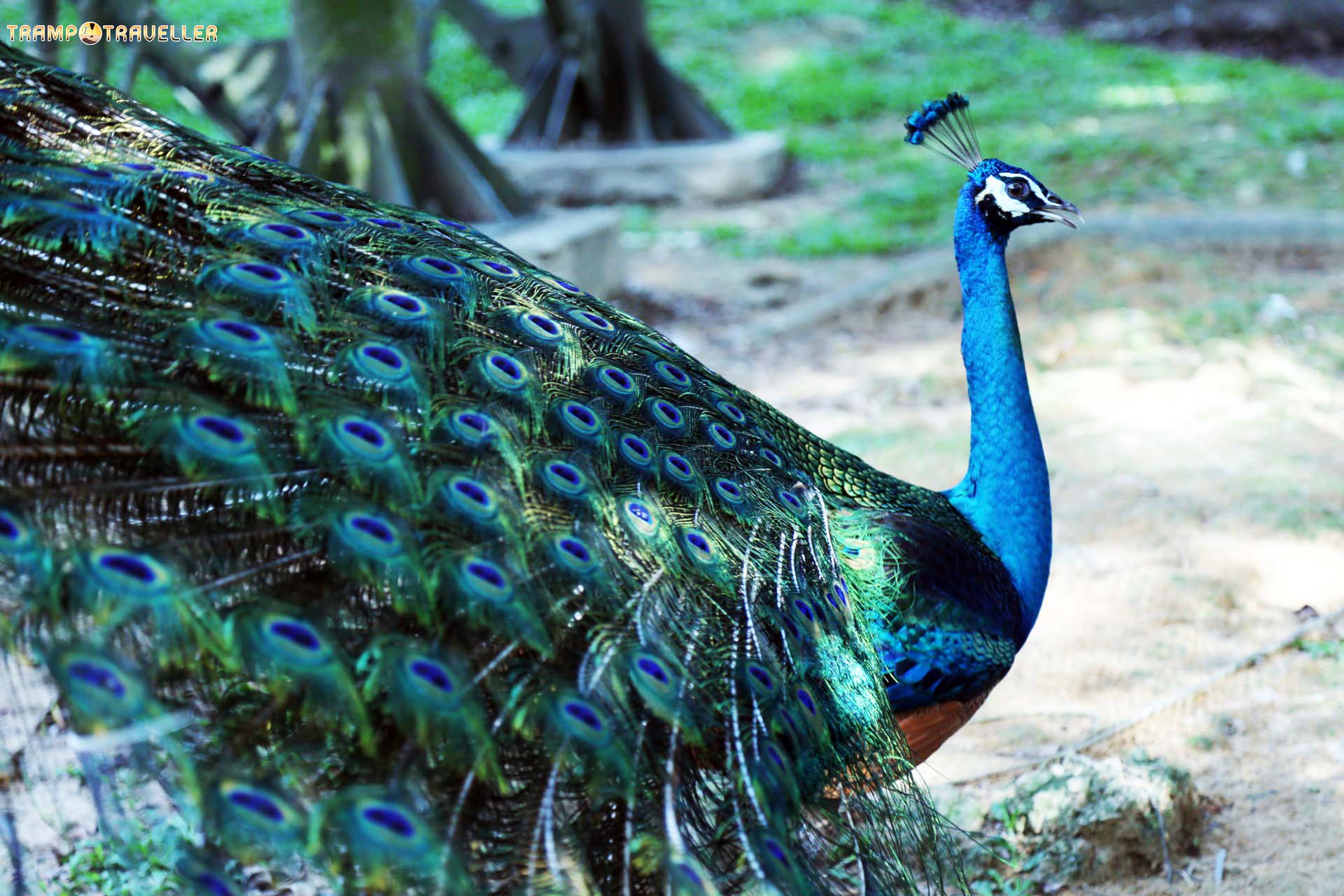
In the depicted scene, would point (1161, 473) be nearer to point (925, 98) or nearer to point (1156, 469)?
point (1156, 469)

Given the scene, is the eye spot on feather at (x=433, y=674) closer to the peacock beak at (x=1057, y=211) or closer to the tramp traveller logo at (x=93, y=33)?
the peacock beak at (x=1057, y=211)

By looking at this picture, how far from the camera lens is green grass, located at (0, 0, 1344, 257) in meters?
9.27

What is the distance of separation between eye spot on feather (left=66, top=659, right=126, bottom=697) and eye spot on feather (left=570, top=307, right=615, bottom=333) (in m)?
1.28

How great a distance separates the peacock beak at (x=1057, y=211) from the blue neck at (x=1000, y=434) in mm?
117

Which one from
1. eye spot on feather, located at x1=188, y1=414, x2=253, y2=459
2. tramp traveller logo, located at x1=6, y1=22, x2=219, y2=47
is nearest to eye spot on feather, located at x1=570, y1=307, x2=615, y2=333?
eye spot on feather, located at x1=188, y1=414, x2=253, y2=459

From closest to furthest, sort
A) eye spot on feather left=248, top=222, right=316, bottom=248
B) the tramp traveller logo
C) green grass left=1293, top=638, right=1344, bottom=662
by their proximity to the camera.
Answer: eye spot on feather left=248, top=222, right=316, bottom=248, green grass left=1293, top=638, right=1344, bottom=662, the tramp traveller logo

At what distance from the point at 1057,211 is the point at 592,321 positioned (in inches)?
51.1

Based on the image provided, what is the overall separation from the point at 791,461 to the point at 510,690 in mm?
1104

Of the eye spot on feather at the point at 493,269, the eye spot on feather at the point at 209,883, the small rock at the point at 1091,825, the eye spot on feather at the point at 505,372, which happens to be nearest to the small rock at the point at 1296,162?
the small rock at the point at 1091,825

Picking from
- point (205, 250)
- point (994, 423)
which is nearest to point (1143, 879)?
point (994, 423)

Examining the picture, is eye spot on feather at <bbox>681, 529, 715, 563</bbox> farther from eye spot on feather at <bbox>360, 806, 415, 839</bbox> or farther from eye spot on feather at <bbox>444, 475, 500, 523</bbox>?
eye spot on feather at <bbox>360, 806, 415, 839</bbox>

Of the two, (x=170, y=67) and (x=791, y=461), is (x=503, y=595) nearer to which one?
(x=791, y=461)

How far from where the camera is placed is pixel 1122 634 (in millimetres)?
4039

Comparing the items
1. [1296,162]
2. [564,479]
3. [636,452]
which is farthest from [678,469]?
[1296,162]
